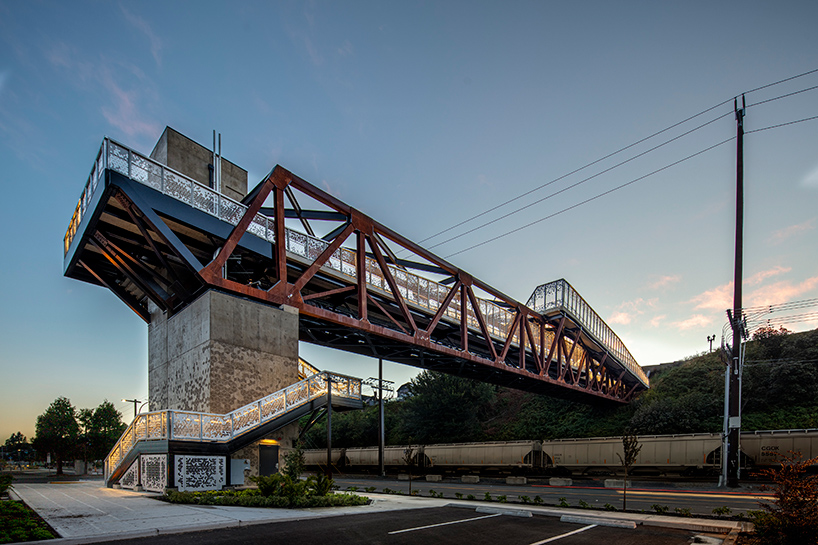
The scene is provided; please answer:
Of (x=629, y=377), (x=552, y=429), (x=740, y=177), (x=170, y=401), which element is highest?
(x=740, y=177)

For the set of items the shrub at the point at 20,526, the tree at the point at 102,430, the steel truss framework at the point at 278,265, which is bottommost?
the tree at the point at 102,430

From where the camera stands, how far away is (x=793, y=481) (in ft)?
30.8

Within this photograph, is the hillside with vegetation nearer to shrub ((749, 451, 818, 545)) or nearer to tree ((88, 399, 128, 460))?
tree ((88, 399, 128, 460))

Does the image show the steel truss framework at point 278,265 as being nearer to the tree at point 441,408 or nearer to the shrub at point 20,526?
the shrub at point 20,526

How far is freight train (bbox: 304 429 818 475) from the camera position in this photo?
2919 centimetres

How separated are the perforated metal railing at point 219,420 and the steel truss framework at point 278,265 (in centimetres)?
404

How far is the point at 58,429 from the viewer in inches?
2532

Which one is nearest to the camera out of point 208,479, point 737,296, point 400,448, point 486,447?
point 208,479

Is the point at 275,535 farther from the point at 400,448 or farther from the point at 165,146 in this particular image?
the point at 400,448

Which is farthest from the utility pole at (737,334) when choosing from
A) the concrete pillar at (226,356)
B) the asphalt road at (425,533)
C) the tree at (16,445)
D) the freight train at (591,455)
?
the tree at (16,445)

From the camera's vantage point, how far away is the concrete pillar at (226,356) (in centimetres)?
2012

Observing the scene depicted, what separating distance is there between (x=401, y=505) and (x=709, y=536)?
930 centimetres

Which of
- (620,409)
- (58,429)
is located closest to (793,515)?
(620,409)

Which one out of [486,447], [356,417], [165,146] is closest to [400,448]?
[486,447]
